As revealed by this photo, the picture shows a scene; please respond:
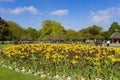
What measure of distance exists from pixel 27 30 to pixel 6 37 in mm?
42976

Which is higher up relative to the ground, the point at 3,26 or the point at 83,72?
the point at 3,26

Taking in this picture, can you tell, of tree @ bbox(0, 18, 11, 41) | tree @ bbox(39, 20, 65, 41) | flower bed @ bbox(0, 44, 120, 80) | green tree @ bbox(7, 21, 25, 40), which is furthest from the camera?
tree @ bbox(39, 20, 65, 41)

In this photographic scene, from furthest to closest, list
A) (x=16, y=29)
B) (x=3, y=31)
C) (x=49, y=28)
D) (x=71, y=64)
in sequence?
(x=49, y=28)
(x=16, y=29)
(x=3, y=31)
(x=71, y=64)

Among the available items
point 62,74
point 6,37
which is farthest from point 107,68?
point 6,37

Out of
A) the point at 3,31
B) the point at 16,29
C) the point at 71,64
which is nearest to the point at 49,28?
the point at 16,29

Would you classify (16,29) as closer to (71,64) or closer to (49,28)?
(49,28)

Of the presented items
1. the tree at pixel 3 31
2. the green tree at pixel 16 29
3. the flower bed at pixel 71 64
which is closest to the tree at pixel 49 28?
the green tree at pixel 16 29

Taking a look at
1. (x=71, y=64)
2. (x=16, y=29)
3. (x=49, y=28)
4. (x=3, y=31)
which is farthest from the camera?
(x=49, y=28)

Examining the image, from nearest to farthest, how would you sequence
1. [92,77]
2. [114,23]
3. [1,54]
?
[92,77] → [1,54] → [114,23]

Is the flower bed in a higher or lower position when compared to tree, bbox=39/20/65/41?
lower

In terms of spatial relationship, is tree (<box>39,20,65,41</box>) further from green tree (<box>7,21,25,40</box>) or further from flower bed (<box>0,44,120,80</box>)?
flower bed (<box>0,44,120,80</box>)

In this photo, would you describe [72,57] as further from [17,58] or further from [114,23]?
[114,23]

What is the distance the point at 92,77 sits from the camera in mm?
11477

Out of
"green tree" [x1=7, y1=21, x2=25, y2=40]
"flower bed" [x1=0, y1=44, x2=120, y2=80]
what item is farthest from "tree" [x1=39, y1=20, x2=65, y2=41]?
"flower bed" [x1=0, y1=44, x2=120, y2=80]
